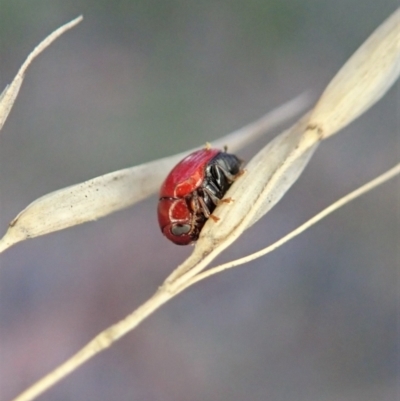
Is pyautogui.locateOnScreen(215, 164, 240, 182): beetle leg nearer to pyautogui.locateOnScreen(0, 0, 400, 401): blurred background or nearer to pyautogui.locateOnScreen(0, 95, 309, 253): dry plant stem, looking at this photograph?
pyautogui.locateOnScreen(0, 95, 309, 253): dry plant stem

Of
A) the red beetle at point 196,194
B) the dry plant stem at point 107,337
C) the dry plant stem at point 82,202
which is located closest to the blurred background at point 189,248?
the red beetle at point 196,194

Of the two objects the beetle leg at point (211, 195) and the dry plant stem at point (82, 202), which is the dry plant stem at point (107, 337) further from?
the beetle leg at point (211, 195)

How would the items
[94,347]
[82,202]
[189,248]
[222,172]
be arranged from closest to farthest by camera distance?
1. [94,347]
2. [82,202]
3. [222,172]
4. [189,248]

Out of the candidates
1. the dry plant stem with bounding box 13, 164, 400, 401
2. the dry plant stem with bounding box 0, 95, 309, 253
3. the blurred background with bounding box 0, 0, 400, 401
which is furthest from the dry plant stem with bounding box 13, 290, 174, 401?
the blurred background with bounding box 0, 0, 400, 401

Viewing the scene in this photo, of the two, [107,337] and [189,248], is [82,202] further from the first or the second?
[189,248]

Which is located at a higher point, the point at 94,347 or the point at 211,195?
the point at 211,195

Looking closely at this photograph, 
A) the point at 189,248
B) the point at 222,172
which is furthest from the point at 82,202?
the point at 189,248

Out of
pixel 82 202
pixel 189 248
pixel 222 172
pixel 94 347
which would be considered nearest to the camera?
pixel 94 347
